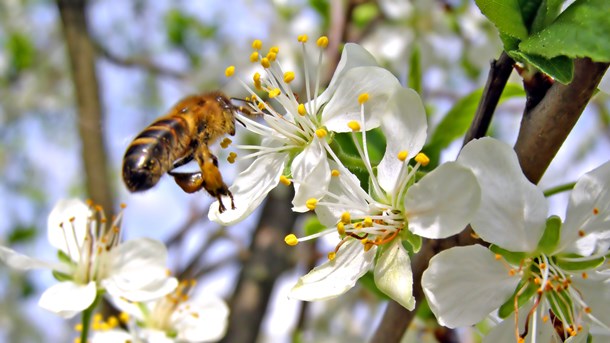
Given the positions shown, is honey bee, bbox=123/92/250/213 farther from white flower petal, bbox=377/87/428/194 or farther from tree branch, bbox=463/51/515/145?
tree branch, bbox=463/51/515/145

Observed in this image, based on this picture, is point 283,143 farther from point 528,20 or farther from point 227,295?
point 227,295

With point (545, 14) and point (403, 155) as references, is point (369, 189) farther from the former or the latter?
point (545, 14)

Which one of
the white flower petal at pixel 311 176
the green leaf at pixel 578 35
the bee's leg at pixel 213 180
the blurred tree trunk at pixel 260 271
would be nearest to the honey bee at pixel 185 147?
the bee's leg at pixel 213 180

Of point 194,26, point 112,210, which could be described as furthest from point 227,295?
point 194,26

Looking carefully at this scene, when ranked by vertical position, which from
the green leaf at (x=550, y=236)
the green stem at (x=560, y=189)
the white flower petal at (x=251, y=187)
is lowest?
the green leaf at (x=550, y=236)

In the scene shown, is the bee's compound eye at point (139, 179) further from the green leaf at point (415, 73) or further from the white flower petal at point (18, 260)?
the green leaf at point (415, 73)

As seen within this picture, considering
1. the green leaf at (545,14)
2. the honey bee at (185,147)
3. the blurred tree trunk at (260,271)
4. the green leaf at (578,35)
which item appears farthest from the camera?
the blurred tree trunk at (260,271)

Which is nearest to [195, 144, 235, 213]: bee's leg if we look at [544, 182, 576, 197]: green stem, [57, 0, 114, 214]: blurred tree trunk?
[544, 182, 576, 197]: green stem
